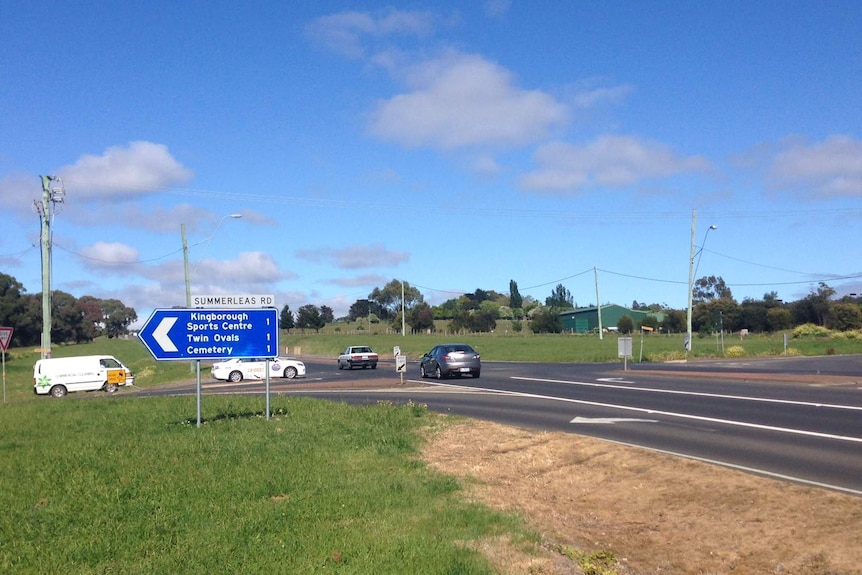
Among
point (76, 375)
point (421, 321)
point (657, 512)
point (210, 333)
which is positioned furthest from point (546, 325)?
point (657, 512)

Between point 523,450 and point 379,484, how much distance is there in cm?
393

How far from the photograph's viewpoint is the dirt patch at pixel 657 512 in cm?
716

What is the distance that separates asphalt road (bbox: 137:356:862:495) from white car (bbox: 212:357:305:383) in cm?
1091

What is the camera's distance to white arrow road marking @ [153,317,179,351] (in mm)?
16234

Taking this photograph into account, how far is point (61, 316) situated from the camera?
12812 centimetres

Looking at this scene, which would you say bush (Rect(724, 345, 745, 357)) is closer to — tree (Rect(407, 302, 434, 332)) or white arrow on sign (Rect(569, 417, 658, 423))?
white arrow on sign (Rect(569, 417, 658, 423))

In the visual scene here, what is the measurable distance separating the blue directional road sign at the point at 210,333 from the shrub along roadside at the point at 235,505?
1.75 metres

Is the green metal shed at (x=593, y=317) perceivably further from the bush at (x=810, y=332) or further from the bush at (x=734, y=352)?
the bush at (x=734, y=352)


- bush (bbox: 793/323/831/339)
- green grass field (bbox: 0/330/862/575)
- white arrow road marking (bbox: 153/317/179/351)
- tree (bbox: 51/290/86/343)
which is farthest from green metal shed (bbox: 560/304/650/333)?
green grass field (bbox: 0/330/862/575)

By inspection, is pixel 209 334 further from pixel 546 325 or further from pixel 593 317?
pixel 593 317

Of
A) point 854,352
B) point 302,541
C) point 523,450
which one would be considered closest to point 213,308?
point 523,450

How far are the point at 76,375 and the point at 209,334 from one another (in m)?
25.8

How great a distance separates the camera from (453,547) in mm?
6980

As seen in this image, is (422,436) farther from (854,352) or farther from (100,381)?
(854,352)
